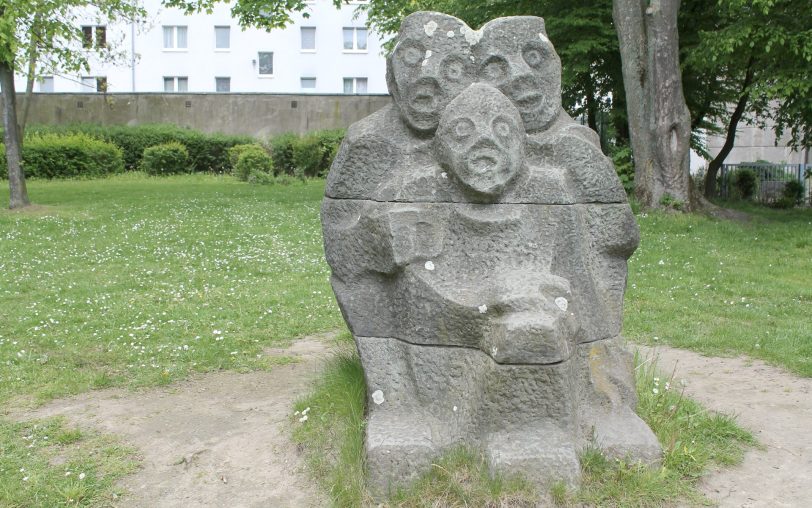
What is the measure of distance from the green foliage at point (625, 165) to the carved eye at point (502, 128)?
521 inches

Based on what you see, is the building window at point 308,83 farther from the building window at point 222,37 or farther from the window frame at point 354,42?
the building window at point 222,37

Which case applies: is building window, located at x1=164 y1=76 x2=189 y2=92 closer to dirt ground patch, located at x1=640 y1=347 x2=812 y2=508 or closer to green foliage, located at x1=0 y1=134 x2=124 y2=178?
green foliage, located at x1=0 y1=134 x2=124 y2=178

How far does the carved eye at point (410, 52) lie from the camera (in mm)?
4422

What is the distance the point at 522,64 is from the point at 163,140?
84.3ft

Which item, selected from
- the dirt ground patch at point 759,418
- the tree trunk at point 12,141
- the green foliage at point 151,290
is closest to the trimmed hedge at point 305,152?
the green foliage at point 151,290

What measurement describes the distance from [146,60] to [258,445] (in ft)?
120

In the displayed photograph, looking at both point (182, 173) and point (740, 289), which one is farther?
point (182, 173)

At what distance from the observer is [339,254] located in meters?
4.55

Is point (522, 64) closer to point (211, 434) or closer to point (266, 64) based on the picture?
point (211, 434)

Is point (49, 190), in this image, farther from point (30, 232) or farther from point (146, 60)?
point (146, 60)

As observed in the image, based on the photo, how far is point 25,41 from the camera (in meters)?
15.4

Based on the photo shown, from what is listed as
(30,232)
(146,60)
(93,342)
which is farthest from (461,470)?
(146,60)

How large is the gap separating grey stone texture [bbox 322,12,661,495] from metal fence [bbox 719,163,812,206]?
2130 cm

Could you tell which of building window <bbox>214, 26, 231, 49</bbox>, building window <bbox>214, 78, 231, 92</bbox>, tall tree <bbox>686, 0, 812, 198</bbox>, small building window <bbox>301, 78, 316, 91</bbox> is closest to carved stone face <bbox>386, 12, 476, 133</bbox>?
tall tree <bbox>686, 0, 812, 198</bbox>
